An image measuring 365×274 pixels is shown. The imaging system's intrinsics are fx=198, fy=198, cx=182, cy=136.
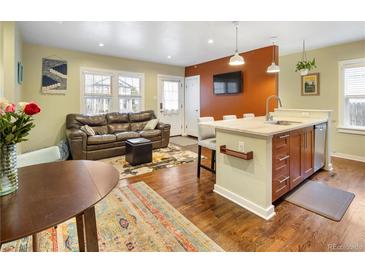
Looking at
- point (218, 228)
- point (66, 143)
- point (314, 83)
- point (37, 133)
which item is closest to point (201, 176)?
point (218, 228)

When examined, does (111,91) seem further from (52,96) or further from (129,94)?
(52,96)

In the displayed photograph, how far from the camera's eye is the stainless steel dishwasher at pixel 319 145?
302 centimetres

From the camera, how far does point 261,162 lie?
81.4 inches

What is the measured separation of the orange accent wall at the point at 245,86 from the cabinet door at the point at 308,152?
1.80m

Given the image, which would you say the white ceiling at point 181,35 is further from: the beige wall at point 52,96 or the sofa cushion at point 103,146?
the sofa cushion at point 103,146

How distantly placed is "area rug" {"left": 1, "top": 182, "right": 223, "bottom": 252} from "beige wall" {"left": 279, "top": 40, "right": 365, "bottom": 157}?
4.24m

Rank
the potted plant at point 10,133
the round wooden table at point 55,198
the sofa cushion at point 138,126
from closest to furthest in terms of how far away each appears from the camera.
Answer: the round wooden table at point 55,198 → the potted plant at point 10,133 → the sofa cushion at point 138,126

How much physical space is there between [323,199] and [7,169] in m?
3.00

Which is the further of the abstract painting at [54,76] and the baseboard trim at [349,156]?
the abstract painting at [54,76]

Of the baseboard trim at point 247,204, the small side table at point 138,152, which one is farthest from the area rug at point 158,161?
the baseboard trim at point 247,204

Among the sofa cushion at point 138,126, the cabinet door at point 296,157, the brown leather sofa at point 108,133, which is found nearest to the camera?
the cabinet door at point 296,157

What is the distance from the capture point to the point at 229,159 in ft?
8.03

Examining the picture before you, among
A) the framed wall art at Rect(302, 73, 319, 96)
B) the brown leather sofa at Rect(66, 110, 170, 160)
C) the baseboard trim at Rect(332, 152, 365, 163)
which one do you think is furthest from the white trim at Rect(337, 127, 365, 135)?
the brown leather sofa at Rect(66, 110, 170, 160)
